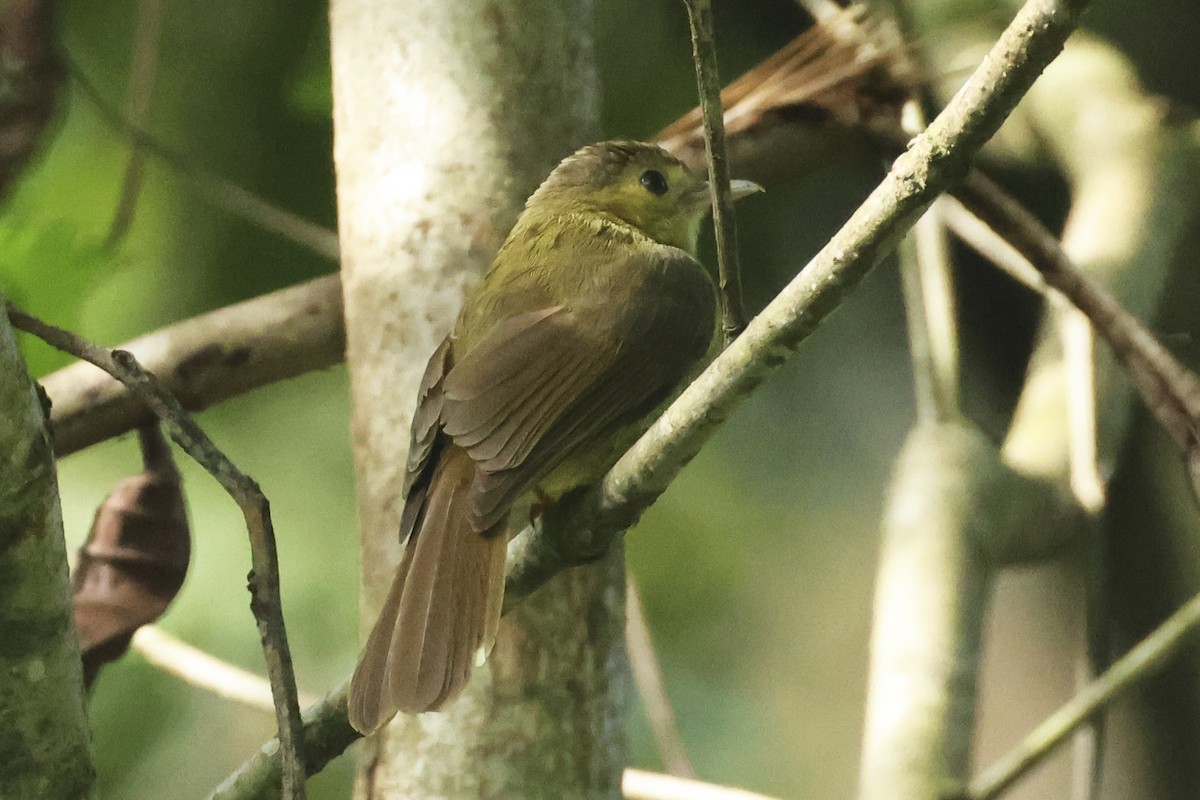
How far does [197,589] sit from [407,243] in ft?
4.00

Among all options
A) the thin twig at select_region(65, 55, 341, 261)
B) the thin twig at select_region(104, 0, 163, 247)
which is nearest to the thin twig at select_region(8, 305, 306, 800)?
the thin twig at select_region(65, 55, 341, 261)

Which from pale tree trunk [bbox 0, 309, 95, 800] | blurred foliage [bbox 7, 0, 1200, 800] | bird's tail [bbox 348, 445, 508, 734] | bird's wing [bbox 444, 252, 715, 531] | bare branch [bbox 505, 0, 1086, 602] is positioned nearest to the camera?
bare branch [bbox 505, 0, 1086, 602]

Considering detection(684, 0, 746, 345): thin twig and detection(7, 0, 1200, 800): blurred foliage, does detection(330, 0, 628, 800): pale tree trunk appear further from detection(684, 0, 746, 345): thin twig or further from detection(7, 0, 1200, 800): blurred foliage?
detection(7, 0, 1200, 800): blurred foliage

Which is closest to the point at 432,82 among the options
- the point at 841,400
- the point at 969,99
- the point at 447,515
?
the point at 447,515

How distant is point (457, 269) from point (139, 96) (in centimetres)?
121

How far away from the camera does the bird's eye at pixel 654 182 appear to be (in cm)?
167

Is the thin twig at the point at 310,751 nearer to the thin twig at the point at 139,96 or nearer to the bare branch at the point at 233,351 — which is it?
the bare branch at the point at 233,351

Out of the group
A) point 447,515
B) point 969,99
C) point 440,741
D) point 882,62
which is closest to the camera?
Answer: point 969,99

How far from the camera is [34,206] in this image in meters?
2.28

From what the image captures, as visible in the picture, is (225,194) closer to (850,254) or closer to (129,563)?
(129,563)

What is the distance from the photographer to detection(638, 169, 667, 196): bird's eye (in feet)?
5.48

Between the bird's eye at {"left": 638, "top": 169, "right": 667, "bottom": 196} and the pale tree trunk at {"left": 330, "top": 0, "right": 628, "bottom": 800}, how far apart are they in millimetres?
110

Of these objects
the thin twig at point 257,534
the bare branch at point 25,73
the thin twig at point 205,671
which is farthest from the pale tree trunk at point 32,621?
the bare branch at point 25,73

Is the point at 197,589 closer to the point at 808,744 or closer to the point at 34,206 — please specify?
the point at 34,206
